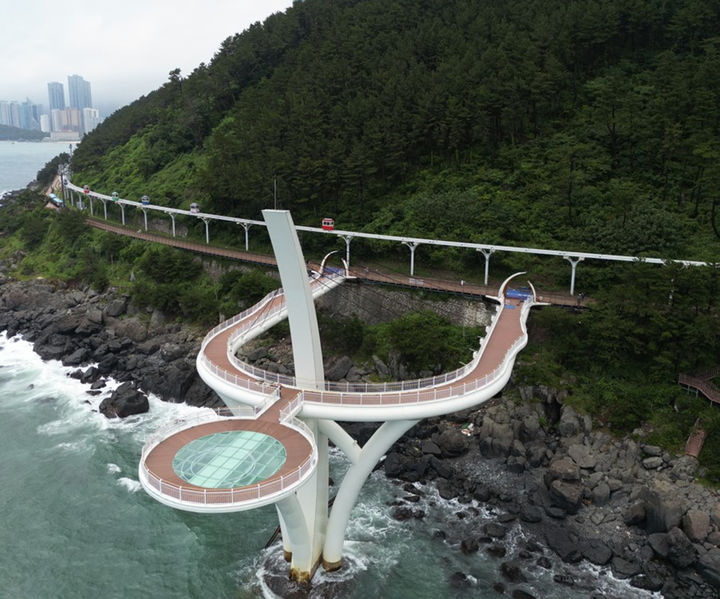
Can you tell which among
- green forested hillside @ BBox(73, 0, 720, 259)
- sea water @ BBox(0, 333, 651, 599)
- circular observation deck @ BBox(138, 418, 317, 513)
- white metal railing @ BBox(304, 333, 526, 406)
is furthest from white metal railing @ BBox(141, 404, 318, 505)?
green forested hillside @ BBox(73, 0, 720, 259)

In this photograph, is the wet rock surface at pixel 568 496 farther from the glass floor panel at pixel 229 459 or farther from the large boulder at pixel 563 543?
the glass floor panel at pixel 229 459

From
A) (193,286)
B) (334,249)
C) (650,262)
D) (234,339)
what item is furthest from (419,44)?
(234,339)

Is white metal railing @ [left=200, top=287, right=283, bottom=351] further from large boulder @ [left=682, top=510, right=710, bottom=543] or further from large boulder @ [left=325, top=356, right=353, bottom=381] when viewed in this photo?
large boulder @ [left=682, top=510, right=710, bottom=543]

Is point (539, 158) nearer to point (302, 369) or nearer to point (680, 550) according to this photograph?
point (680, 550)

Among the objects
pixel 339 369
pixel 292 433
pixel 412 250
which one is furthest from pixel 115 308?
pixel 292 433

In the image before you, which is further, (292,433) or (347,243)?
(347,243)

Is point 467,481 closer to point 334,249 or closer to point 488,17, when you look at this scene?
point 334,249

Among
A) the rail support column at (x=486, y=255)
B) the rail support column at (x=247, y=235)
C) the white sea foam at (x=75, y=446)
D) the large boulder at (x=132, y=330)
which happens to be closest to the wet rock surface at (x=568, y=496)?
the rail support column at (x=486, y=255)
